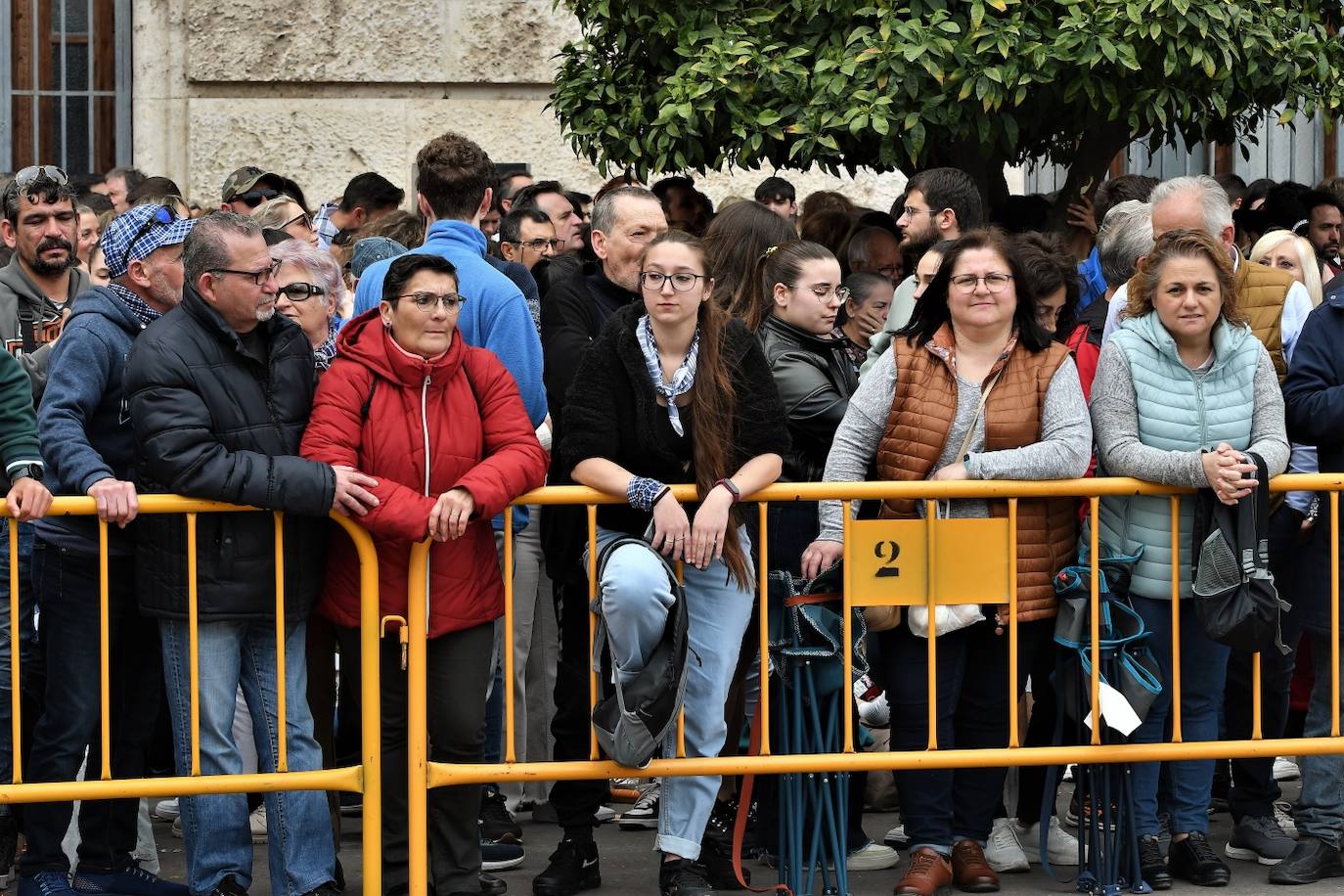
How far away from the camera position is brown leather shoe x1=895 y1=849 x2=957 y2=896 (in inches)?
223

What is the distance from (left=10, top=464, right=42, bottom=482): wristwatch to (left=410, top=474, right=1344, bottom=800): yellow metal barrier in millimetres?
1109

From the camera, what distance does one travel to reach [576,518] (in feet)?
19.1

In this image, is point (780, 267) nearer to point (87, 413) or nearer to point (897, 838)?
point (897, 838)

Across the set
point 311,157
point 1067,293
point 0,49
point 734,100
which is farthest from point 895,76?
point 0,49

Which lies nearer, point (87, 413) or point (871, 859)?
point (87, 413)

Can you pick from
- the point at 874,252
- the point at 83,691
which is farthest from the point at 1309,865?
the point at 83,691

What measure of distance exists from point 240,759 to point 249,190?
4.08m

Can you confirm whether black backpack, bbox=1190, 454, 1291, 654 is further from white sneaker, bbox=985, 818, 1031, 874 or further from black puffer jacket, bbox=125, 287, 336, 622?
black puffer jacket, bbox=125, 287, 336, 622

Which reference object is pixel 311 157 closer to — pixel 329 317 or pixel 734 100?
pixel 734 100

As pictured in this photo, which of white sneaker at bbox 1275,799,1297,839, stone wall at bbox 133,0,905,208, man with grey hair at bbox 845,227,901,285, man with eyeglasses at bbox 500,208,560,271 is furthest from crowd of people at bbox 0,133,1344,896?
stone wall at bbox 133,0,905,208

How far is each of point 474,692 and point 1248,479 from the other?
2253mm

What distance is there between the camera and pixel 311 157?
1137 cm

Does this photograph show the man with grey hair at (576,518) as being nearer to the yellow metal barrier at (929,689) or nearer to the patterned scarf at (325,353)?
the yellow metal barrier at (929,689)

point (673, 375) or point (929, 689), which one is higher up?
point (673, 375)
